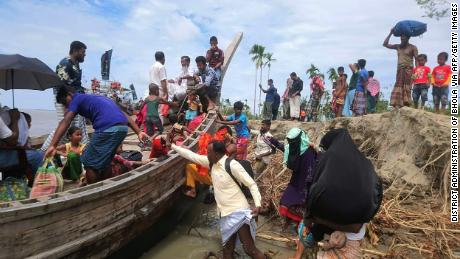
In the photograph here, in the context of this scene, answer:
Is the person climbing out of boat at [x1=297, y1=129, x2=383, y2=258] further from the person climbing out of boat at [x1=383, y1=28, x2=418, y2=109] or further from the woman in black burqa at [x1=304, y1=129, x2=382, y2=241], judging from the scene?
the person climbing out of boat at [x1=383, y1=28, x2=418, y2=109]

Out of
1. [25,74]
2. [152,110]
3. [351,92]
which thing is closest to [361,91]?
[351,92]

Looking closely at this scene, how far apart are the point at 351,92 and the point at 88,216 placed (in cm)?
704

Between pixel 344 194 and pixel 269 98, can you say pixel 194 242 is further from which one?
pixel 269 98

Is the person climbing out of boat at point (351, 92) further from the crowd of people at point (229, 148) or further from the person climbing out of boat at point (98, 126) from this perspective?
the person climbing out of boat at point (98, 126)

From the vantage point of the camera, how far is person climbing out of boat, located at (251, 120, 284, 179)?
5965mm

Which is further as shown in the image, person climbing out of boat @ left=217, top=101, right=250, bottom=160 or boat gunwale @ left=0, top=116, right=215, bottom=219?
person climbing out of boat @ left=217, top=101, right=250, bottom=160

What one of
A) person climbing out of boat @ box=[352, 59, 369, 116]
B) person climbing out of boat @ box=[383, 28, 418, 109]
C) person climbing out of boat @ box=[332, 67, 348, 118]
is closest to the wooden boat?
person climbing out of boat @ box=[383, 28, 418, 109]

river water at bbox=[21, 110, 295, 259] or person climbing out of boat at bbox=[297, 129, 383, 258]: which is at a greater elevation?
person climbing out of boat at bbox=[297, 129, 383, 258]

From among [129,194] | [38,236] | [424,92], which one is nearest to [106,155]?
[129,194]

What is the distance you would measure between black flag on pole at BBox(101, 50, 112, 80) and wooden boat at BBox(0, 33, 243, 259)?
9899 millimetres

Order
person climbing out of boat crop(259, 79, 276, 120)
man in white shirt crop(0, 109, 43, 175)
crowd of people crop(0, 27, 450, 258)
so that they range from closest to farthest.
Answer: crowd of people crop(0, 27, 450, 258) → man in white shirt crop(0, 109, 43, 175) → person climbing out of boat crop(259, 79, 276, 120)

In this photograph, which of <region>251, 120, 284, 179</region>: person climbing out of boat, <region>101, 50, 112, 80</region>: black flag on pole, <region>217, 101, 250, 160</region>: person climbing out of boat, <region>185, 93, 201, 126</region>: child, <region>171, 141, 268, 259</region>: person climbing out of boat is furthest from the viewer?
<region>101, 50, 112, 80</region>: black flag on pole

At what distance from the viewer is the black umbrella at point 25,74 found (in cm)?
383

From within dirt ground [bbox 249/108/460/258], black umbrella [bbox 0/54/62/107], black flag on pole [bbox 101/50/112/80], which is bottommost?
dirt ground [bbox 249/108/460/258]
